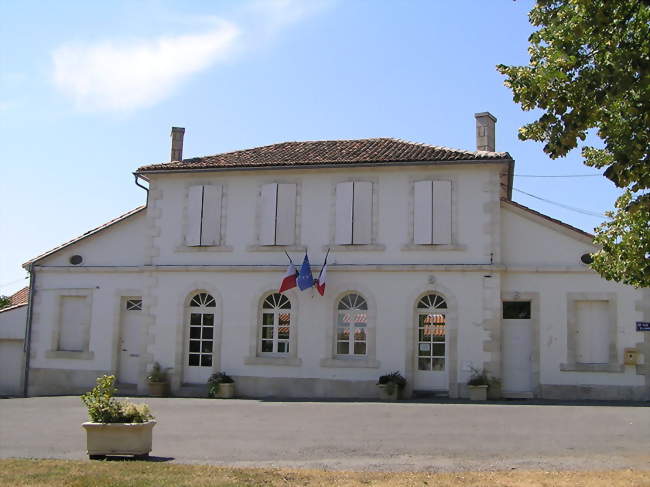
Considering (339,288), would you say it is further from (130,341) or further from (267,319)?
(130,341)

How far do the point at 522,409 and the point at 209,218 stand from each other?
362 inches

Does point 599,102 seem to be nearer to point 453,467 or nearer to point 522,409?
point 453,467

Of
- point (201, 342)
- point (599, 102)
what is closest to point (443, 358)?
point (201, 342)

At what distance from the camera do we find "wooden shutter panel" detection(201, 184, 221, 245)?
19875 mm

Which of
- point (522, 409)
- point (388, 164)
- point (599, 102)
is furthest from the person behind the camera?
point (388, 164)

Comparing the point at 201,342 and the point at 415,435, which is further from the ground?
the point at 201,342

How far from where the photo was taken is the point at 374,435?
11734 millimetres

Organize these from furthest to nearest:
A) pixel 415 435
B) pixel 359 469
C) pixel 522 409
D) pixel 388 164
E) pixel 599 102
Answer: pixel 388 164 → pixel 522 409 → pixel 415 435 → pixel 359 469 → pixel 599 102

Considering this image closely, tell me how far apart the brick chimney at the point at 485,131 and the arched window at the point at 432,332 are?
430 cm

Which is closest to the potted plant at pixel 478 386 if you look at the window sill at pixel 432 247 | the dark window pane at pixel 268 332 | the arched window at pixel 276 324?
the window sill at pixel 432 247

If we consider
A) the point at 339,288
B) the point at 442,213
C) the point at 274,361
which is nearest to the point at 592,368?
the point at 442,213

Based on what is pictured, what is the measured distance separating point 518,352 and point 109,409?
1097 centimetres

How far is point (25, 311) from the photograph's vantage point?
2123 centimetres

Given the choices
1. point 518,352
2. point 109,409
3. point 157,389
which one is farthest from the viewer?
point 157,389
